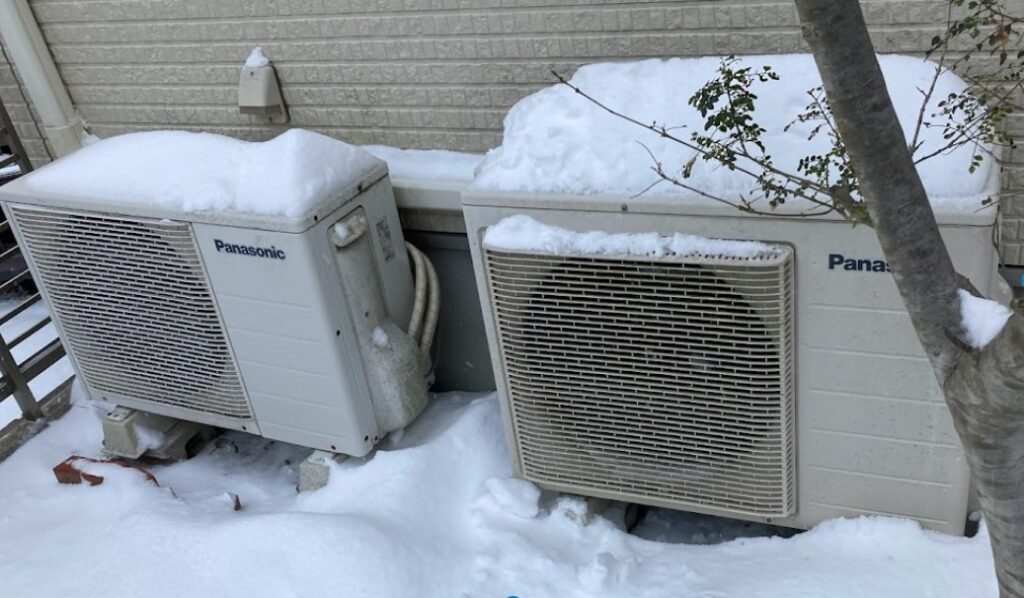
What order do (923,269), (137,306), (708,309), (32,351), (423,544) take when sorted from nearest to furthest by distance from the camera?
(923,269), (708,309), (423,544), (137,306), (32,351)

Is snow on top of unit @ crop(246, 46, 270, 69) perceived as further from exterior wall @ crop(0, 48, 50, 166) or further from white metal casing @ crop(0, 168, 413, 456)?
exterior wall @ crop(0, 48, 50, 166)

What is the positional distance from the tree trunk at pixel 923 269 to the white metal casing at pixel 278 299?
5.63 feet

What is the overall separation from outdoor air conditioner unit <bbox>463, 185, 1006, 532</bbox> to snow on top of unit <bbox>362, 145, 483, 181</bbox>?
0.72m

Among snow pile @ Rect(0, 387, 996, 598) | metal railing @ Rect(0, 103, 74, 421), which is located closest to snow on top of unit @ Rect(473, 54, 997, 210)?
snow pile @ Rect(0, 387, 996, 598)

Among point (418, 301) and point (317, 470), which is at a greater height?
point (418, 301)

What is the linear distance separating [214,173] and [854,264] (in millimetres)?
1880

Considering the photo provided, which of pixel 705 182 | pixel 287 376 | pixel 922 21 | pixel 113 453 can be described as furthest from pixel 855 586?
pixel 113 453

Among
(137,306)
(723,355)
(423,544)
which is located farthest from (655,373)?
(137,306)

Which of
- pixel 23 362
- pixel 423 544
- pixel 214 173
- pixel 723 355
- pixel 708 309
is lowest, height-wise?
pixel 423 544

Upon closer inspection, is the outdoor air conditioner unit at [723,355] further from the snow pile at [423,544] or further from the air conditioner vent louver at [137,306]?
the air conditioner vent louver at [137,306]

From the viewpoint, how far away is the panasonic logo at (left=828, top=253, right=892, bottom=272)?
86.9 inches

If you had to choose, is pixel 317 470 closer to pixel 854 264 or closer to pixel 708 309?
pixel 708 309

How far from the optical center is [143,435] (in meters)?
3.54

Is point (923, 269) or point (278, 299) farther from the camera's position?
point (278, 299)
